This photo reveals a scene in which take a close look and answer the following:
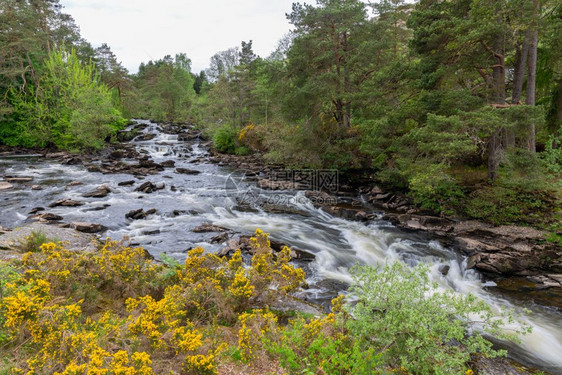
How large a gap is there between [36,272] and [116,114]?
36.2 meters

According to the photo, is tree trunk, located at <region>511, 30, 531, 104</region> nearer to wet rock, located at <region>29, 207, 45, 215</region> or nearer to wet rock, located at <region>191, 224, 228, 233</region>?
wet rock, located at <region>191, 224, 228, 233</region>

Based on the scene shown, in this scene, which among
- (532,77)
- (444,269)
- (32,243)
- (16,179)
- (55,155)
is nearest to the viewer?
(32,243)

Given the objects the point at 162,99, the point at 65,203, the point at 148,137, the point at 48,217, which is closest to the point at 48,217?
the point at 48,217

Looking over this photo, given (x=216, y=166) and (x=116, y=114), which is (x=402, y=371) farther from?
(x=116, y=114)

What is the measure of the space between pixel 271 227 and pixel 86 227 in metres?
Answer: 7.02

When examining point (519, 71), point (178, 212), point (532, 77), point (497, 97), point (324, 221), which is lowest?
point (324, 221)

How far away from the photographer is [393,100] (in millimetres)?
15938

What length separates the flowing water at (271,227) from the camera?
742 cm

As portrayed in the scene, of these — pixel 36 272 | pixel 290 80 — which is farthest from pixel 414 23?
pixel 36 272

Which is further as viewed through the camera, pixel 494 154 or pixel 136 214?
pixel 136 214

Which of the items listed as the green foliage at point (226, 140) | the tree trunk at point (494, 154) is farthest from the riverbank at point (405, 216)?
the green foliage at point (226, 140)

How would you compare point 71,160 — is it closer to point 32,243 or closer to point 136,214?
point 136,214

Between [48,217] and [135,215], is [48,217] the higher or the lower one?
the higher one

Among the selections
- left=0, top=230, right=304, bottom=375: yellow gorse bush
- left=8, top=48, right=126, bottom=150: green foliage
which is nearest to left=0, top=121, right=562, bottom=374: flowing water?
left=0, top=230, right=304, bottom=375: yellow gorse bush
